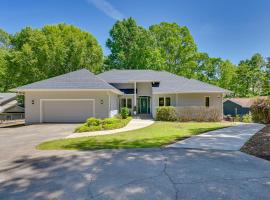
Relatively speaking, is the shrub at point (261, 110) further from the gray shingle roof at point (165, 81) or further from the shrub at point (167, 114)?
the shrub at point (167, 114)

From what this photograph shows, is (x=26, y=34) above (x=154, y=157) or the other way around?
above

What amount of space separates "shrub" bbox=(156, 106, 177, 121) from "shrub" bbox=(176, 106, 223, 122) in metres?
0.41

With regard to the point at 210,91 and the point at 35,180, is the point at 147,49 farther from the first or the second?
the point at 35,180

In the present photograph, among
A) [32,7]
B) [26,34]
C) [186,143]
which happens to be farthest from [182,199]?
[26,34]

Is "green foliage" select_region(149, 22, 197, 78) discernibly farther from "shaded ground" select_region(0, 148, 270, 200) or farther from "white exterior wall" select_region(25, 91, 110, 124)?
"shaded ground" select_region(0, 148, 270, 200)

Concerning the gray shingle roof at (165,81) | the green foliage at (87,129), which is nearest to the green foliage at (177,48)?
the gray shingle roof at (165,81)

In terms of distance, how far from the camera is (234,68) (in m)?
46.7

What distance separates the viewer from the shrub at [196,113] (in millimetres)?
20344

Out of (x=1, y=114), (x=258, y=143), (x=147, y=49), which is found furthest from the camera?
(x=147, y=49)

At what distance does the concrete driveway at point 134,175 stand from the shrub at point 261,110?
9.38 m

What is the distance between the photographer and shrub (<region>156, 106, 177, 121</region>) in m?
20.4

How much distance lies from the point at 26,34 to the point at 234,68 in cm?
4024

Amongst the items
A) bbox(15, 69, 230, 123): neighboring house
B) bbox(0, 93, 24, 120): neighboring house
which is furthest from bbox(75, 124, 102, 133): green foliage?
bbox(0, 93, 24, 120): neighboring house

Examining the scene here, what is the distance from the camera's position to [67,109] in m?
Result: 19.4
